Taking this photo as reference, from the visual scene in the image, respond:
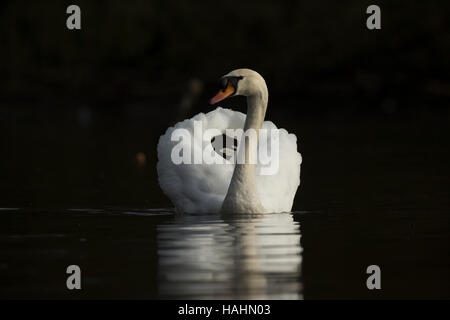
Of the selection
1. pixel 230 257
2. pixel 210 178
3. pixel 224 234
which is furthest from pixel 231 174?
pixel 230 257

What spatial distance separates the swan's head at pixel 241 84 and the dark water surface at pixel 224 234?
1272 millimetres

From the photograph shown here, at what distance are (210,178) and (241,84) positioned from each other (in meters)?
1.01

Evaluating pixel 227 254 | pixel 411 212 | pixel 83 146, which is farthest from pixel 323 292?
pixel 83 146

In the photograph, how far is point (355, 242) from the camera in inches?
419

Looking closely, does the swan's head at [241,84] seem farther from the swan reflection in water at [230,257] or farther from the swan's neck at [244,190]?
the swan reflection in water at [230,257]

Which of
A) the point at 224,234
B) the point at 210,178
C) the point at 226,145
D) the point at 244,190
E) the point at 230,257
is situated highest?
the point at 226,145

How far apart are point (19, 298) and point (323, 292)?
6.71ft

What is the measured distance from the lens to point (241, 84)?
12453mm

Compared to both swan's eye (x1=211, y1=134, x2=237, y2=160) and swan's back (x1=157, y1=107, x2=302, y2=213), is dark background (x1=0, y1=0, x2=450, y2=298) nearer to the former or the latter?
swan's back (x1=157, y1=107, x2=302, y2=213)

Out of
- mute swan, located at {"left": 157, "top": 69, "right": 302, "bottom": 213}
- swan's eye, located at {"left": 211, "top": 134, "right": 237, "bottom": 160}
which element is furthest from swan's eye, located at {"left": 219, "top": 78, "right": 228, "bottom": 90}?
swan's eye, located at {"left": 211, "top": 134, "right": 237, "bottom": 160}

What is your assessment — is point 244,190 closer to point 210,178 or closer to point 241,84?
point 210,178

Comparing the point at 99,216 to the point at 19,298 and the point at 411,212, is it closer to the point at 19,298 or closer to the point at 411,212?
the point at 411,212

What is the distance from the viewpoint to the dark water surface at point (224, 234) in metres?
8.66

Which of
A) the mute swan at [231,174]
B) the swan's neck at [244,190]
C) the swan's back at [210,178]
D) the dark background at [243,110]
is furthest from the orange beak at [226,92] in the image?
the dark background at [243,110]
